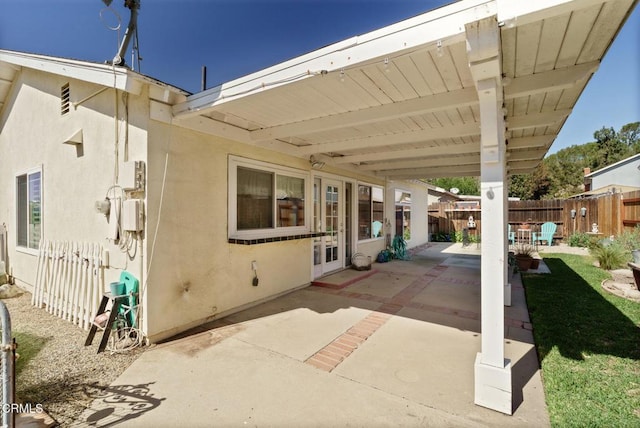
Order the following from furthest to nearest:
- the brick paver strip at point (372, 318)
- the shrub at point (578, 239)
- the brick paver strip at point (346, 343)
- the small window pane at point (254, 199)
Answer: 1. the shrub at point (578, 239)
2. the small window pane at point (254, 199)
3. the brick paver strip at point (372, 318)
4. the brick paver strip at point (346, 343)

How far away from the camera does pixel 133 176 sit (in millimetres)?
3631

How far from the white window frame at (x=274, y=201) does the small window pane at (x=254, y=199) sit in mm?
82

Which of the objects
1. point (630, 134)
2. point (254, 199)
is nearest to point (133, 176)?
point (254, 199)

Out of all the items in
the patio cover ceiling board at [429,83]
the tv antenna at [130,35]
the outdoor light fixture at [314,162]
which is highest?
the tv antenna at [130,35]

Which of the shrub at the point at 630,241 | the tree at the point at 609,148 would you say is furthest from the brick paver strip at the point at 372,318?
the tree at the point at 609,148

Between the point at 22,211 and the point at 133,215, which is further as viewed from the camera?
the point at 22,211

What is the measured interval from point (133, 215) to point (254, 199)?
1973 millimetres

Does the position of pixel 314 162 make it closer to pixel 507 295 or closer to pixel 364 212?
pixel 364 212

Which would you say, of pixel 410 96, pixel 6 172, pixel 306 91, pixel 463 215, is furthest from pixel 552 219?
pixel 6 172

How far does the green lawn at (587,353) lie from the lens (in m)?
2.33

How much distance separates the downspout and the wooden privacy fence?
10216mm

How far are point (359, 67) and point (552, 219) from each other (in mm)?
17162

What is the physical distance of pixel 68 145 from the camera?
16.4 ft

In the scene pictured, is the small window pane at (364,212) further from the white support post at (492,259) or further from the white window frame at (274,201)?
the white support post at (492,259)
